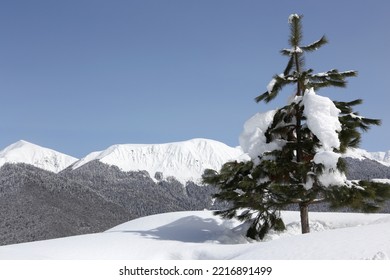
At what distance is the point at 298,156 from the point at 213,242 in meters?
4.26

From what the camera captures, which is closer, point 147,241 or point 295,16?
point 147,241

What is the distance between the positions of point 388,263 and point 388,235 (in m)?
1.65

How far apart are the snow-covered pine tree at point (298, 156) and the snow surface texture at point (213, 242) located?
121 cm

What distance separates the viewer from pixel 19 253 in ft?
38.0

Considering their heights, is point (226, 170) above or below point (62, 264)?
above

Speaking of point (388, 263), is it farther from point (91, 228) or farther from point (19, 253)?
point (91, 228)

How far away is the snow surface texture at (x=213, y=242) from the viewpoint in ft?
27.0

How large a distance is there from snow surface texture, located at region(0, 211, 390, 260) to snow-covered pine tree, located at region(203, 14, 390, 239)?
121 cm

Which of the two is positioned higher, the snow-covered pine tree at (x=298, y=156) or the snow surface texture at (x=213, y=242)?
the snow-covered pine tree at (x=298, y=156)

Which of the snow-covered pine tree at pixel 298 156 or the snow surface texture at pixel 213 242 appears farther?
the snow-covered pine tree at pixel 298 156

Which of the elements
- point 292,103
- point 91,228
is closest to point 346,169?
point 292,103

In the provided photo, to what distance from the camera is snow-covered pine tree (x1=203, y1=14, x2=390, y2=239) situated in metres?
13.2

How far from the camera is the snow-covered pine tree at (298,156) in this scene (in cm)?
1320

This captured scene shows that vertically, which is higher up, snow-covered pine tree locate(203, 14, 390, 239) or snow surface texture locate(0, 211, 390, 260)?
snow-covered pine tree locate(203, 14, 390, 239)
